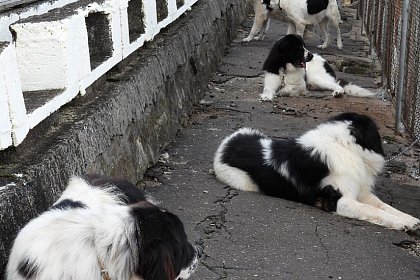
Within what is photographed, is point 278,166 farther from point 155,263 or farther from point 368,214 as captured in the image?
point 155,263

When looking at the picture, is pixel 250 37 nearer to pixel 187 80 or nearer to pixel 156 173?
pixel 187 80

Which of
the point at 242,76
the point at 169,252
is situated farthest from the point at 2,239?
the point at 242,76

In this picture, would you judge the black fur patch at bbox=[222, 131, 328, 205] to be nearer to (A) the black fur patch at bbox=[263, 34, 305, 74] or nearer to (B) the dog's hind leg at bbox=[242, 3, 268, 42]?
(A) the black fur patch at bbox=[263, 34, 305, 74]

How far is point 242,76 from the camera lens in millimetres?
10422

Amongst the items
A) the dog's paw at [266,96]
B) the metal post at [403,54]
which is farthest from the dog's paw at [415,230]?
the dog's paw at [266,96]

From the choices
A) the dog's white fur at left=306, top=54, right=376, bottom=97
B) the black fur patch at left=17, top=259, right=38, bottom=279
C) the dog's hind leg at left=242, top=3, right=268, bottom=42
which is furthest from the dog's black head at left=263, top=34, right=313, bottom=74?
the black fur patch at left=17, top=259, right=38, bottom=279

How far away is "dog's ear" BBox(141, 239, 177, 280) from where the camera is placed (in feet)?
8.42

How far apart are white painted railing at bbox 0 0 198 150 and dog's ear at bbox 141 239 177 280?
4.06 ft

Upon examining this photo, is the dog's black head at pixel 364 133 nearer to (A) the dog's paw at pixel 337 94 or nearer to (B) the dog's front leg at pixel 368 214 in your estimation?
(B) the dog's front leg at pixel 368 214

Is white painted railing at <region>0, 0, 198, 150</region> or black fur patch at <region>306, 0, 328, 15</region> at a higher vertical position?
white painted railing at <region>0, 0, 198, 150</region>

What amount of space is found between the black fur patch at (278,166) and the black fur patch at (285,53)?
3.43 m

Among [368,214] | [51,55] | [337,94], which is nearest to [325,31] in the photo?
[337,94]

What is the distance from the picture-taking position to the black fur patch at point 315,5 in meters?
12.8

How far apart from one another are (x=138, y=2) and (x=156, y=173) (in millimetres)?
1718
